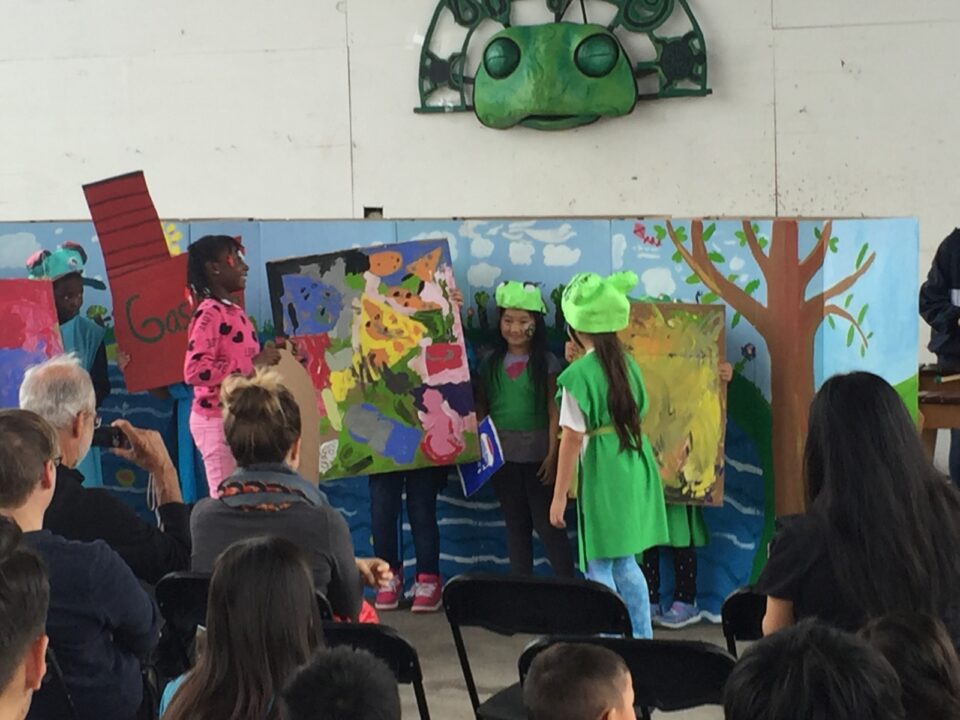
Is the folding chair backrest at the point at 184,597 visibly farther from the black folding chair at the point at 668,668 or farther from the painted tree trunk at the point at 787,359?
the painted tree trunk at the point at 787,359

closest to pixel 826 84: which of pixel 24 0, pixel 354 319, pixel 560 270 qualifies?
pixel 560 270

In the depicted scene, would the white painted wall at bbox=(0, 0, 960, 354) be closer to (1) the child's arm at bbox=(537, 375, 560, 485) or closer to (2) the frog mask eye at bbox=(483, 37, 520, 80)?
(2) the frog mask eye at bbox=(483, 37, 520, 80)

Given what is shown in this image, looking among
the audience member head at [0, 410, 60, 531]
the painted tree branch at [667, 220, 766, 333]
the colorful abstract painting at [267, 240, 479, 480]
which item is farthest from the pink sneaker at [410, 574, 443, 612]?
the audience member head at [0, 410, 60, 531]

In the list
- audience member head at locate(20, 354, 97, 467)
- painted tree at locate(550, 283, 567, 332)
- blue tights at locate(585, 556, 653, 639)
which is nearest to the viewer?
audience member head at locate(20, 354, 97, 467)

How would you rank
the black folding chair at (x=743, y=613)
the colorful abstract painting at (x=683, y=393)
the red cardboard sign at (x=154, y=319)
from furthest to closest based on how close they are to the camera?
1. the red cardboard sign at (x=154, y=319)
2. the colorful abstract painting at (x=683, y=393)
3. the black folding chair at (x=743, y=613)

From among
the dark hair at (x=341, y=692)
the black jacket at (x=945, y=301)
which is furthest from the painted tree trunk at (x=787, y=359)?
the dark hair at (x=341, y=692)

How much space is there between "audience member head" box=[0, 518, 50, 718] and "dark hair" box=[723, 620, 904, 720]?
2.90ft

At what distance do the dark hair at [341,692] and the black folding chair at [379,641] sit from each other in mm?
1216

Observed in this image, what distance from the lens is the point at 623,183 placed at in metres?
8.15

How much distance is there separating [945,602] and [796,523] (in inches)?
13.1

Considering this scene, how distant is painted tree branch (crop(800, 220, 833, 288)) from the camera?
4.91 meters

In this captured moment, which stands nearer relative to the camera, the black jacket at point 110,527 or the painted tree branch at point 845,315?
the black jacket at point 110,527

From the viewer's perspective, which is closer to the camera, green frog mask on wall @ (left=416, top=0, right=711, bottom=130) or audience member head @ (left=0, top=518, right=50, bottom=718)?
audience member head @ (left=0, top=518, right=50, bottom=718)

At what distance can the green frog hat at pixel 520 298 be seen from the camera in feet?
17.1
